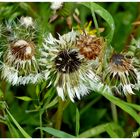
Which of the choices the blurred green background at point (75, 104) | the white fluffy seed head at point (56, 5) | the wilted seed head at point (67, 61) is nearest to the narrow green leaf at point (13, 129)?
the blurred green background at point (75, 104)

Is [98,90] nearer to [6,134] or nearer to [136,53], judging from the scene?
[136,53]

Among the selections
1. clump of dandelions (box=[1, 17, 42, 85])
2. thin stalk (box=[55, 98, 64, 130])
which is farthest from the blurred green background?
clump of dandelions (box=[1, 17, 42, 85])

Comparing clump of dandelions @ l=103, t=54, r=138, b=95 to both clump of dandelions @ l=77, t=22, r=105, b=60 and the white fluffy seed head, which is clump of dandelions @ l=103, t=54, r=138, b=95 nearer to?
clump of dandelions @ l=77, t=22, r=105, b=60

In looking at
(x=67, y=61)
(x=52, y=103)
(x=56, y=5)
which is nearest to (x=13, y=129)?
(x=52, y=103)

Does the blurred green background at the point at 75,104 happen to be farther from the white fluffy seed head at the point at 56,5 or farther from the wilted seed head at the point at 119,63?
the wilted seed head at the point at 119,63

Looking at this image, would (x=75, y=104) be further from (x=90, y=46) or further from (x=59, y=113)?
(x=90, y=46)

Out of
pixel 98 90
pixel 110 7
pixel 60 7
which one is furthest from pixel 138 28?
pixel 98 90

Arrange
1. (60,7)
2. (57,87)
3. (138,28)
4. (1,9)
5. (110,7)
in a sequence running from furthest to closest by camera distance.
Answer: (110,7), (138,28), (1,9), (60,7), (57,87)
